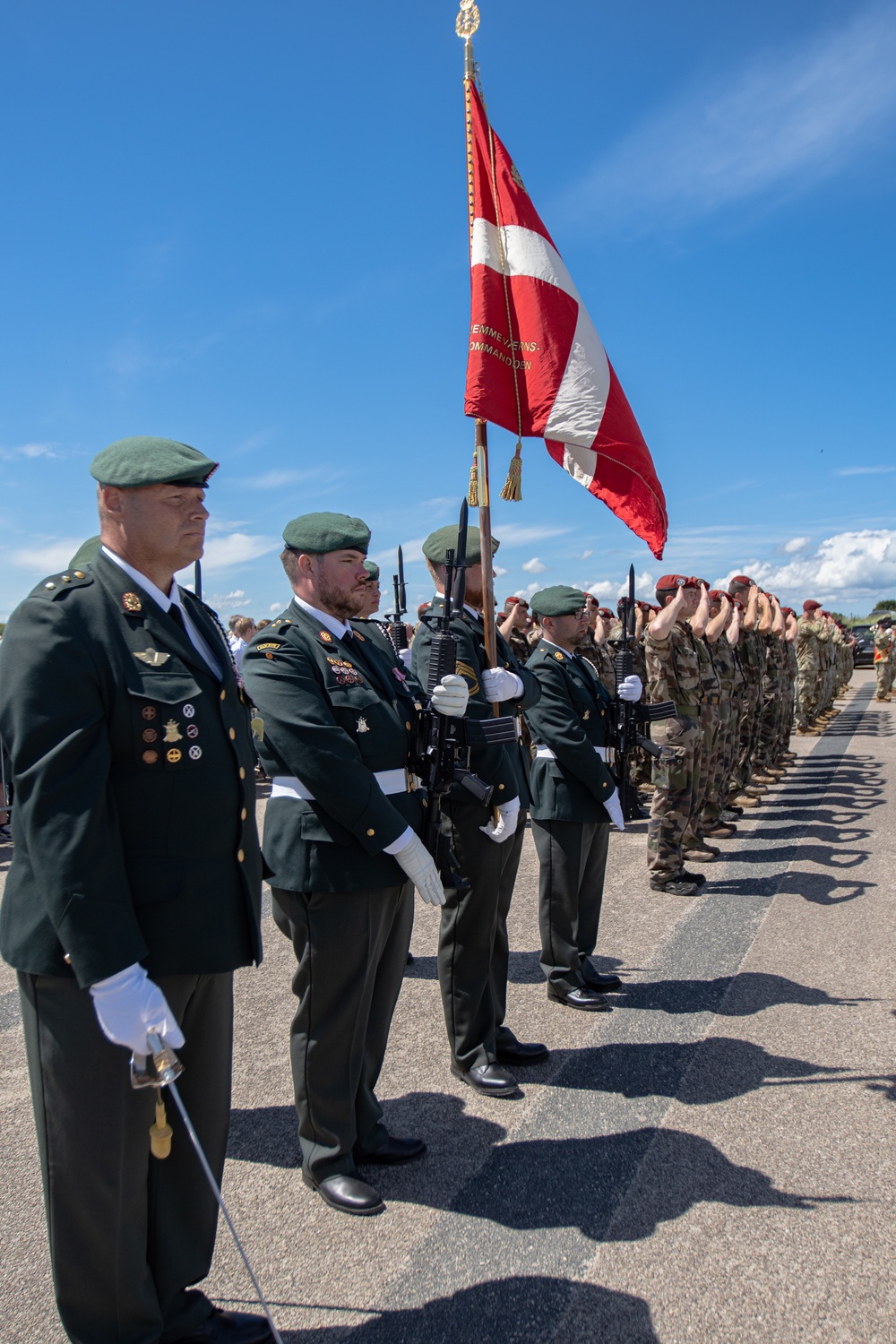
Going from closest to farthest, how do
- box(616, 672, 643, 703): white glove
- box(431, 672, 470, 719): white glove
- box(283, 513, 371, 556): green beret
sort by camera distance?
box(283, 513, 371, 556): green beret
box(431, 672, 470, 719): white glove
box(616, 672, 643, 703): white glove

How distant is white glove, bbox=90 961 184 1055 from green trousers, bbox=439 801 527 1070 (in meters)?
1.80

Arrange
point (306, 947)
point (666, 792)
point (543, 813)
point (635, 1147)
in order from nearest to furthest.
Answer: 1. point (306, 947)
2. point (635, 1147)
3. point (543, 813)
4. point (666, 792)

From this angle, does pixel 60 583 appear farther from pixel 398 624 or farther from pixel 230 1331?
pixel 398 624

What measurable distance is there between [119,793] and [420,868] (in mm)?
1143

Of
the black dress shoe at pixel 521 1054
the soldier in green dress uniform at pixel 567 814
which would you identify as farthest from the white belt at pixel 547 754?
the black dress shoe at pixel 521 1054

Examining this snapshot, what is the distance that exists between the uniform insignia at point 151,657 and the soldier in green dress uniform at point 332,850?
2.35 feet

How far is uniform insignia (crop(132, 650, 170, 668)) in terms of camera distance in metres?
2.16

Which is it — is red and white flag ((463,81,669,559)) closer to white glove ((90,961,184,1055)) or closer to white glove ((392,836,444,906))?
white glove ((392,836,444,906))

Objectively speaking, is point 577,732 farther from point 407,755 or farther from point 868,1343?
point 868,1343

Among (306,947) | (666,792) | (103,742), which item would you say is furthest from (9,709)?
(666,792)

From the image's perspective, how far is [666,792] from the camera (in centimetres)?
687

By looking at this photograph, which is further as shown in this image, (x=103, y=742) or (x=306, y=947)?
(x=306, y=947)

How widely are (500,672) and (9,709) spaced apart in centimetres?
219

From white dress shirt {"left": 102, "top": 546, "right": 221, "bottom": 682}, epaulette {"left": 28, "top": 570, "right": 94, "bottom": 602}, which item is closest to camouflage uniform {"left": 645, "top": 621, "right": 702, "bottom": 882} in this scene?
white dress shirt {"left": 102, "top": 546, "right": 221, "bottom": 682}
